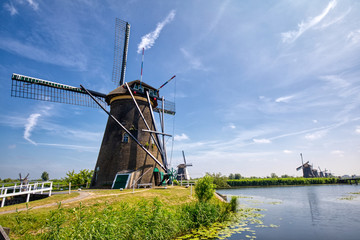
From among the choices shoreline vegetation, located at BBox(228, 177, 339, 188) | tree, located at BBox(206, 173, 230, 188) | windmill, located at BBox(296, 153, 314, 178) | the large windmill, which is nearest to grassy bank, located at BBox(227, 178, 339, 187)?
shoreline vegetation, located at BBox(228, 177, 339, 188)

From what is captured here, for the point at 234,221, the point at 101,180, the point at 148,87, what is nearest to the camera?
the point at 234,221

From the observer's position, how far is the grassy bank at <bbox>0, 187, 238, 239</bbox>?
543 centimetres

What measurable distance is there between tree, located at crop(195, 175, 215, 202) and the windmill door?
7.37m

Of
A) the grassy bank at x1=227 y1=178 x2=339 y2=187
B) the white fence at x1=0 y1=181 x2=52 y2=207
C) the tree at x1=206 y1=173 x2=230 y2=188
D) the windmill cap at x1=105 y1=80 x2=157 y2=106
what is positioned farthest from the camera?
the grassy bank at x1=227 y1=178 x2=339 y2=187

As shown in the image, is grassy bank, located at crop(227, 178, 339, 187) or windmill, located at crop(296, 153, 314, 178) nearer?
grassy bank, located at crop(227, 178, 339, 187)

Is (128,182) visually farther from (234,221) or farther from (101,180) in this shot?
(234,221)

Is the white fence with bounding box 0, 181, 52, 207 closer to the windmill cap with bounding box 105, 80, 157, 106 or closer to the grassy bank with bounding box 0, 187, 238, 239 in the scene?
the grassy bank with bounding box 0, 187, 238, 239

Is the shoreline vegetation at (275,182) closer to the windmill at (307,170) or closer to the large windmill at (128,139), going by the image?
the windmill at (307,170)

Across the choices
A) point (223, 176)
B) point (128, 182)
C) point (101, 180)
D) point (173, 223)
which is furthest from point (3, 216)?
point (223, 176)

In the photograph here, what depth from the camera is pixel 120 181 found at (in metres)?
17.6

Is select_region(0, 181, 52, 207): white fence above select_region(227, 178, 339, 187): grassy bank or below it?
above

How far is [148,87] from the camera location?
23219mm

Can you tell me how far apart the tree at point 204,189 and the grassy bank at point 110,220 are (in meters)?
0.74

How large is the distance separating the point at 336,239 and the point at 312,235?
0.99m
